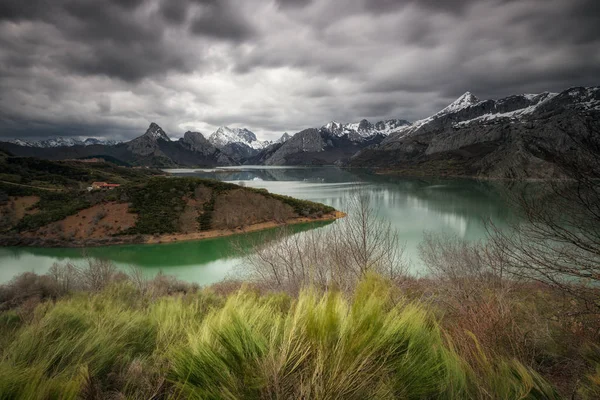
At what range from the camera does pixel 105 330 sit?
8.76 feet

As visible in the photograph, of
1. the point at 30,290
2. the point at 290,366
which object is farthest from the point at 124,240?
the point at 290,366

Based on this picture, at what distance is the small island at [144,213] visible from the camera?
133 ft

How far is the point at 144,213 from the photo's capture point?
45.5 meters

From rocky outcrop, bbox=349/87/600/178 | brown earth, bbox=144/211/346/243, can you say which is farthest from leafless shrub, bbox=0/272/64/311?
brown earth, bbox=144/211/346/243

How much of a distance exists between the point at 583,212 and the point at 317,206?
46626 mm

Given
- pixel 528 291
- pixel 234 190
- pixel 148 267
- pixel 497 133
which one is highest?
pixel 497 133

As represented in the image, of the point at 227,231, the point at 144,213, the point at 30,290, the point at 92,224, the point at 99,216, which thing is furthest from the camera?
the point at 144,213

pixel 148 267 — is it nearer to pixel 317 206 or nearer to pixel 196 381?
pixel 317 206

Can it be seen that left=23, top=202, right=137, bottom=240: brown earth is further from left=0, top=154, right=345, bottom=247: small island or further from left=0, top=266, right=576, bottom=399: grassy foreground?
left=0, top=266, right=576, bottom=399: grassy foreground

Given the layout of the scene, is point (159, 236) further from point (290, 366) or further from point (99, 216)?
point (290, 366)

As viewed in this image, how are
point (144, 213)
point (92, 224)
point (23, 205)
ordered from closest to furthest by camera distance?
1. point (92, 224)
2. point (144, 213)
3. point (23, 205)

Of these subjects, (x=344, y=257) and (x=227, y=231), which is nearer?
(x=344, y=257)

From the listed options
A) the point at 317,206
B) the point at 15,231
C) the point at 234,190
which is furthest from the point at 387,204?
the point at 15,231

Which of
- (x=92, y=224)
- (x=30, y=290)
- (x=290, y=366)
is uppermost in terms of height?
(x=290, y=366)
